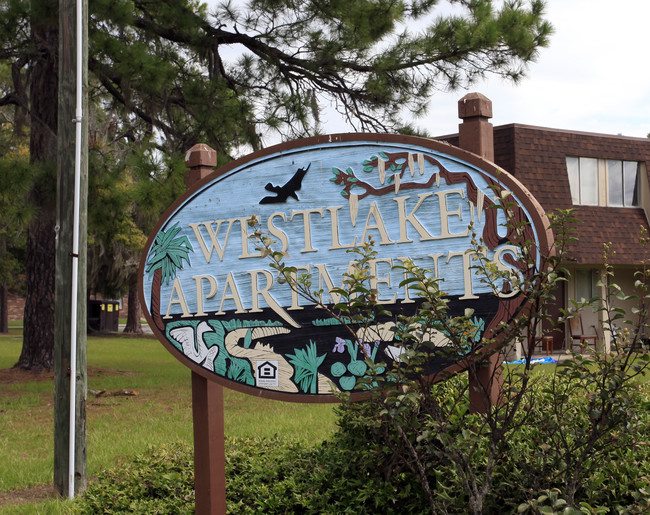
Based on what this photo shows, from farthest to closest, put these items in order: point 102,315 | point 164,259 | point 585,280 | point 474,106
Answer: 1. point 102,315
2. point 585,280
3. point 164,259
4. point 474,106

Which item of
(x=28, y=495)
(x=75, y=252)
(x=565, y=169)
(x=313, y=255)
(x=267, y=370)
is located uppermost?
(x=565, y=169)

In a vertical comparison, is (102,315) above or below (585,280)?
below

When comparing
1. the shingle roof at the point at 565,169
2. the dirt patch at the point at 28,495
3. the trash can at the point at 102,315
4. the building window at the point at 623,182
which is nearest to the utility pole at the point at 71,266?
the dirt patch at the point at 28,495

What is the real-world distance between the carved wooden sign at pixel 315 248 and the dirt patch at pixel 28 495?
2.25 m

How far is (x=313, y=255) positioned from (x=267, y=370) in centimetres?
74

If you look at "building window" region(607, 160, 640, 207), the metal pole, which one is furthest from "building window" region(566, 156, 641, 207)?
the metal pole

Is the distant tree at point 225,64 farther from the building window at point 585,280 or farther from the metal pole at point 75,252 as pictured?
the building window at point 585,280

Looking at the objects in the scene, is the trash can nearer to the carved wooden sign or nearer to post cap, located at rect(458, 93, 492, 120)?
the carved wooden sign

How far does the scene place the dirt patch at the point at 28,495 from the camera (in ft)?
19.9

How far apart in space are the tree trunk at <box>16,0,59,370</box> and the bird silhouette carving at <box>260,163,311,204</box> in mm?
8329

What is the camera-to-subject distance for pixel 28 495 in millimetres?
6316

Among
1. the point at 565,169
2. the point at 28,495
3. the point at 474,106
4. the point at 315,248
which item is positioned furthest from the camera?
the point at 565,169

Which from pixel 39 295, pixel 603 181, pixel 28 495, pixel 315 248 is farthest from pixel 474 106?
pixel 603 181

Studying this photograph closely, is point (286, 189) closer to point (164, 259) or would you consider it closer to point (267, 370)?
point (164, 259)
